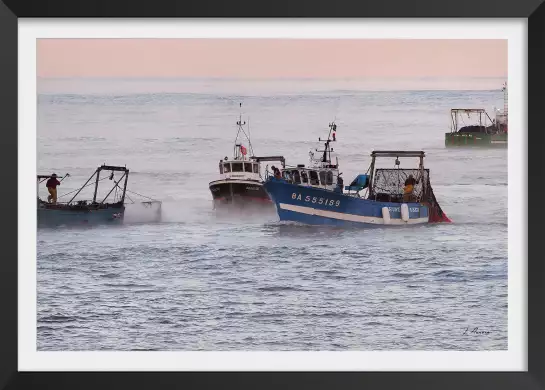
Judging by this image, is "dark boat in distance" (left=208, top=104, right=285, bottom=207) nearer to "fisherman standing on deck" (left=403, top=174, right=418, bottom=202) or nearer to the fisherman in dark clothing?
the fisherman in dark clothing

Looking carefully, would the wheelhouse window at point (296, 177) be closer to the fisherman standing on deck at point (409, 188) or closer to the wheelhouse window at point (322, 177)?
the wheelhouse window at point (322, 177)

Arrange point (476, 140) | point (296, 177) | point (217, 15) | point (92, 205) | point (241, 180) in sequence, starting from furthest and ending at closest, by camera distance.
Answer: point (296, 177) < point (241, 180) < point (92, 205) < point (476, 140) < point (217, 15)

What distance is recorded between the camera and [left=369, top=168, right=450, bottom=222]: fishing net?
4367mm

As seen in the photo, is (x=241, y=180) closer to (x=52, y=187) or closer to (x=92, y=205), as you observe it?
(x=92, y=205)

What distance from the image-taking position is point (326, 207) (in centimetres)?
456

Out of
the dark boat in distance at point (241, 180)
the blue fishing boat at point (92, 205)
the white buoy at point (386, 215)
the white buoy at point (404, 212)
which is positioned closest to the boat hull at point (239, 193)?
the dark boat in distance at point (241, 180)

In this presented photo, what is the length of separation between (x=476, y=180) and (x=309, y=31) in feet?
4.11

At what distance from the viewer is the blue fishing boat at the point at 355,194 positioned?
14.4ft

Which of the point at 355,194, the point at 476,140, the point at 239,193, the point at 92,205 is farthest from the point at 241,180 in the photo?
the point at 476,140

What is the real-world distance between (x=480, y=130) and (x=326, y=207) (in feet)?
3.23

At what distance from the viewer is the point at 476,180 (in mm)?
4332

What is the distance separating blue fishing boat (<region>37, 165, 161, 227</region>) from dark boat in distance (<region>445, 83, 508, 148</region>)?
5.63 ft

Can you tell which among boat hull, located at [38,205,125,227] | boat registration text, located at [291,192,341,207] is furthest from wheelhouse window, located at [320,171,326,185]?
boat hull, located at [38,205,125,227]

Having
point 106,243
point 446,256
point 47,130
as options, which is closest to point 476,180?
point 446,256
